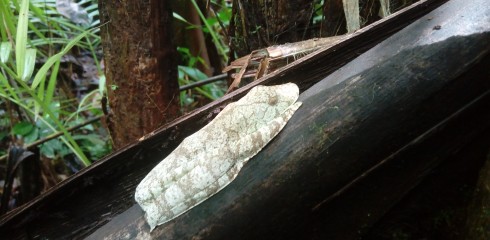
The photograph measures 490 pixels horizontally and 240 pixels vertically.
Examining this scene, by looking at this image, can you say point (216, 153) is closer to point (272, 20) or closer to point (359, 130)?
point (359, 130)

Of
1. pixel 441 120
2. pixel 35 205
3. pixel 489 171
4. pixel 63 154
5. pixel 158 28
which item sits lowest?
pixel 63 154

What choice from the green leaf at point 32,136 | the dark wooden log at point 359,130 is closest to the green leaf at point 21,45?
the dark wooden log at point 359,130

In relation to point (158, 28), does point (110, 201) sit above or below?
below

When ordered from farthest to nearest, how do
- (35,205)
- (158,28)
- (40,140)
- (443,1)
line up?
(40,140)
(158,28)
(35,205)
(443,1)

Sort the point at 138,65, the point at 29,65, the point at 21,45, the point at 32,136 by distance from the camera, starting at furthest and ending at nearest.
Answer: the point at 32,136, the point at 138,65, the point at 29,65, the point at 21,45

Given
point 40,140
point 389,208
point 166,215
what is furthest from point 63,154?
point 389,208

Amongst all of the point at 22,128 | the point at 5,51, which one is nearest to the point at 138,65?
the point at 5,51

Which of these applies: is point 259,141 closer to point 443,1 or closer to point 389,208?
point 389,208

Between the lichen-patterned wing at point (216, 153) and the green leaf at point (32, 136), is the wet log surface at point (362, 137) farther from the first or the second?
the green leaf at point (32, 136)
